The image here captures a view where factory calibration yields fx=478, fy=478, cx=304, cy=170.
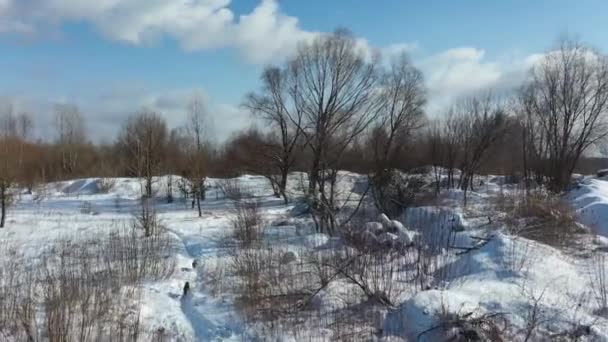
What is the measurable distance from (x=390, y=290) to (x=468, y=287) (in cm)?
105

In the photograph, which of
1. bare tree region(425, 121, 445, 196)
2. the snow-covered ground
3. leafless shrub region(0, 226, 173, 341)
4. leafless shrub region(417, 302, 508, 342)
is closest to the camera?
leafless shrub region(417, 302, 508, 342)

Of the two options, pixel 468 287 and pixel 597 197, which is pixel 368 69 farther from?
pixel 468 287

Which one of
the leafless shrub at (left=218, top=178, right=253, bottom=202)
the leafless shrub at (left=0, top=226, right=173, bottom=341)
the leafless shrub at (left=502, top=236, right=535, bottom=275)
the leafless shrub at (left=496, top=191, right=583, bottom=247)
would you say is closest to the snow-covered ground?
the leafless shrub at (left=502, top=236, right=535, bottom=275)

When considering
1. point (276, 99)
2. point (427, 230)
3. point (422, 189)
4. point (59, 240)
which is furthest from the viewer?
point (276, 99)

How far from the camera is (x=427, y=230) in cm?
903

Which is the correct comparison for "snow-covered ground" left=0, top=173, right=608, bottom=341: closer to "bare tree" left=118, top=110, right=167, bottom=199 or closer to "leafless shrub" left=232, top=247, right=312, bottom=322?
"leafless shrub" left=232, top=247, right=312, bottom=322

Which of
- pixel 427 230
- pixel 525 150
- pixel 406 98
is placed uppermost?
pixel 406 98

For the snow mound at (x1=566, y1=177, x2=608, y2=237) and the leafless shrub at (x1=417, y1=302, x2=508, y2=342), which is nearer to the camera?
the leafless shrub at (x1=417, y1=302, x2=508, y2=342)

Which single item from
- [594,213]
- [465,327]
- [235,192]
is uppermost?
[235,192]

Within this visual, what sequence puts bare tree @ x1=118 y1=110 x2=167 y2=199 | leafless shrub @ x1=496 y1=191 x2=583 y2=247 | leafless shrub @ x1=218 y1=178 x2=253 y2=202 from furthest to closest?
bare tree @ x1=118 y1=110 x2=167 y2=199, leafless shrub @ x1=218 y1=178 x2=253 y2=202, leafless shrub @ x1=496 y1=191 x2=583 y2=247

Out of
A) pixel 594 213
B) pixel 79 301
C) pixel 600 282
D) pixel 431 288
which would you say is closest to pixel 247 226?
pixel 79 301

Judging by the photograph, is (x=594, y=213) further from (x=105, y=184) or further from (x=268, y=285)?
(x=105, y=184)

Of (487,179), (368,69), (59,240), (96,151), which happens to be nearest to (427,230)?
(59,240)

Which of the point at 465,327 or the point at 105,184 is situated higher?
the point at 105,184
